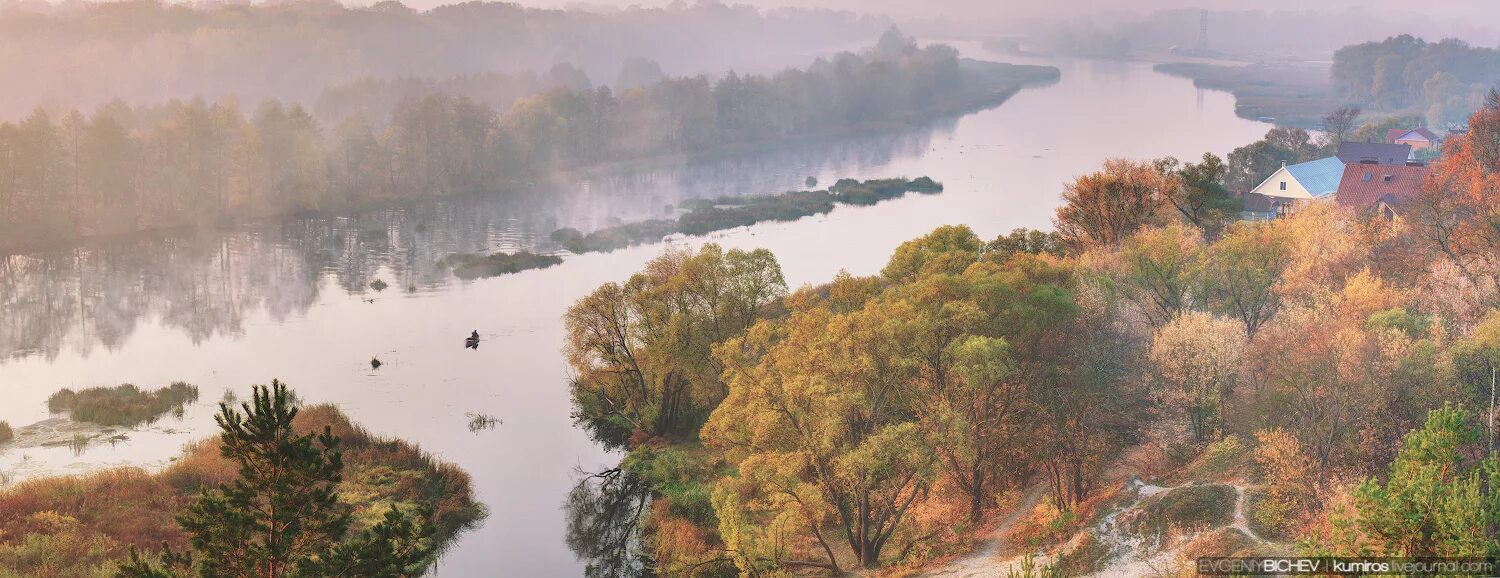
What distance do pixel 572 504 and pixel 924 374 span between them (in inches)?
438

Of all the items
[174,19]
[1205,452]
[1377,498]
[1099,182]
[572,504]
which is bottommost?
[572,504]

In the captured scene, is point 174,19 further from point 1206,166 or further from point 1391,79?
point 1391,79

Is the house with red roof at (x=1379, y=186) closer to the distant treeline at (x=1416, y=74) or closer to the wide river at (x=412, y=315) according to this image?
the wide river at (x=412, y=315)

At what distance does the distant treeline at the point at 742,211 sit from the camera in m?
76.0

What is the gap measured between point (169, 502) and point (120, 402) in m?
11.5

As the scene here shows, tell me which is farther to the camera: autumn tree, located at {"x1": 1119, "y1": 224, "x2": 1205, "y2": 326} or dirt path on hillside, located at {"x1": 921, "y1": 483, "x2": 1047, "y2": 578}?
autumn tree, located at {"x1": 1119, "y1": 224, "x2": 1205, "y2": 326}

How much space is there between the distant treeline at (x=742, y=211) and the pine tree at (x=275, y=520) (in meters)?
53.6

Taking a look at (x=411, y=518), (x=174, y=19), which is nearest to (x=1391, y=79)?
(x=174, y=19)

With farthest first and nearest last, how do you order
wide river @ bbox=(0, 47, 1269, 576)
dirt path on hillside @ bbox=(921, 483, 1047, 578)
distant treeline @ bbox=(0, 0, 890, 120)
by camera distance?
distant treeline @ bbox=(0, 0, 890, 120), wide river @ bbox=(0, 47, 1269, 576), dirt path on hillside @ bbox=(921, 483, 1047, 578)

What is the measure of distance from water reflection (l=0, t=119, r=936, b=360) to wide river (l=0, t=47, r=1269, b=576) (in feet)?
0.63

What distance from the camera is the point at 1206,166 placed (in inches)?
2226

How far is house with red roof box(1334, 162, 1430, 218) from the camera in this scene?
58625 millimetres

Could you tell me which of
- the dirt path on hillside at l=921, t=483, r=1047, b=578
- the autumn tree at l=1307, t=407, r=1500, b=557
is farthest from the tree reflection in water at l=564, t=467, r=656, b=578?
the autumn tree at l=1307, t=407, r=1500, b=557

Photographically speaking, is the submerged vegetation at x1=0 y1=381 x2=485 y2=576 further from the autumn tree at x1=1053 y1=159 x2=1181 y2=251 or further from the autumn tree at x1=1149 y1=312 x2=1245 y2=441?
the autumn tree at x1=1053 y1=159 x2=1181 y2=251
